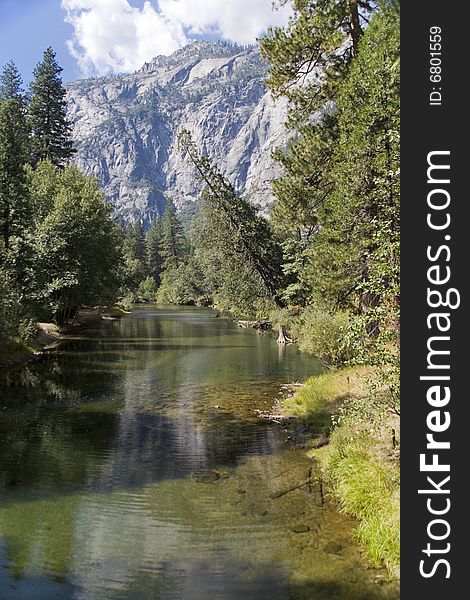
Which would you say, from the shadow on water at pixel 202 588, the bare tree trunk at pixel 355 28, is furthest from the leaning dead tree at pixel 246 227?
the shadow on water at pixel 202 588

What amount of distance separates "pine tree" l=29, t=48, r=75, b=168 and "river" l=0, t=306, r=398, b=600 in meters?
41.8

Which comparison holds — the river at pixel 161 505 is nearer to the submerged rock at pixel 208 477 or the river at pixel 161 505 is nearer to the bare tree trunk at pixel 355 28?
the submerged rock at pixel 208 477

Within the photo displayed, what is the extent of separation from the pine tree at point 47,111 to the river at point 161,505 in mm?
41801

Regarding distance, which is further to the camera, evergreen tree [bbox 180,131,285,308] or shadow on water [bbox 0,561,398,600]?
evergreen tree [bbox 180,131,285,308]

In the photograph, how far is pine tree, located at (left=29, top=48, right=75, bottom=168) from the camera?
184ft

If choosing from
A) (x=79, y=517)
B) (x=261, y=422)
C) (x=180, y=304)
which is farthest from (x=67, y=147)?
(x=79, y=517)

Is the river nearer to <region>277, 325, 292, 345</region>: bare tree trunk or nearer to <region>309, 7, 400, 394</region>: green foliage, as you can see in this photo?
<region>309, 7, 400, 394</region>: green foliage

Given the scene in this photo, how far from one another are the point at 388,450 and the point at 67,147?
57929mm

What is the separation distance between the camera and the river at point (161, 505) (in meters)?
7.52

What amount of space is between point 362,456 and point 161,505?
14.5ft

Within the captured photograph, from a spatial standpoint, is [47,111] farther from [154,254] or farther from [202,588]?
[154,254]

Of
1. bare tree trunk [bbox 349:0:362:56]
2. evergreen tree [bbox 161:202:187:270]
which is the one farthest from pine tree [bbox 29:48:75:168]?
evergreen tree [bbox 161:202:187:270]

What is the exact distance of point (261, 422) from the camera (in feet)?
53.9

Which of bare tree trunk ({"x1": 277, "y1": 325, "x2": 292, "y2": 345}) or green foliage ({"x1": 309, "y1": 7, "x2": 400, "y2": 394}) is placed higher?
green foliage ({"x1": 309, "y1": 7, "x2": 400, "y2": 394})
